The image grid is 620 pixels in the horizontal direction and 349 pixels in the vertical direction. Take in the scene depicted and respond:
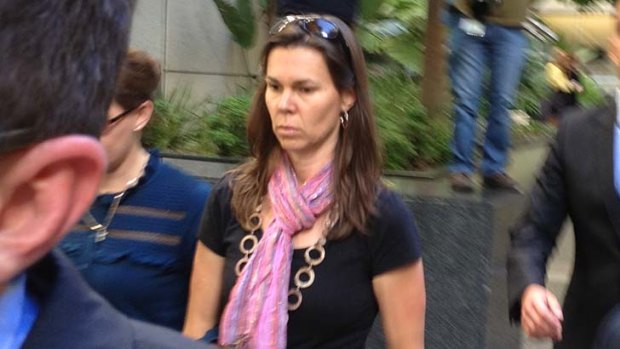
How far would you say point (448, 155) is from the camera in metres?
6.56

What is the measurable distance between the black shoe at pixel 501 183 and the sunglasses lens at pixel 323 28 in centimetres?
307

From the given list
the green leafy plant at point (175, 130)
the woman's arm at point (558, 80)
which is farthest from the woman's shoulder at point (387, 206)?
the woman's arm at point (558, 80)

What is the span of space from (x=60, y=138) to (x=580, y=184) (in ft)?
6.61

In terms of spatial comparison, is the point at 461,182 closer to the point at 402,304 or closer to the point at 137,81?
the point at 137,81

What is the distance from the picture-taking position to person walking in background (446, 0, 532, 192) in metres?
5.96

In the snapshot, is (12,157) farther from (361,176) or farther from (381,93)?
(381,93)

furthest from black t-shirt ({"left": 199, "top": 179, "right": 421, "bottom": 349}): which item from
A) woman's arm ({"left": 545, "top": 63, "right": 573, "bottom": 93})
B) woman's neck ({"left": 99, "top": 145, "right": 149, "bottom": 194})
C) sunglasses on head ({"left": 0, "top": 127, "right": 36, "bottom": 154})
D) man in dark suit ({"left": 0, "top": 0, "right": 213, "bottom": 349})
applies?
woman's arm ({"left": 545, "top": 63, "right": 573, "bottom": 93})

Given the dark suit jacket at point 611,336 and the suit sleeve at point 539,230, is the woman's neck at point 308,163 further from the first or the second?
the dark suit jacket at point 611,336

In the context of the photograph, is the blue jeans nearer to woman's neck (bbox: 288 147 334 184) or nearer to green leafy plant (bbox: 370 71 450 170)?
green leafy plant (bbox: 370 71 450 170)

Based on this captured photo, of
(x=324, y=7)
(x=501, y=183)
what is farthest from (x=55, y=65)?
(x=501, y=183)

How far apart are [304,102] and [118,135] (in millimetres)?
605

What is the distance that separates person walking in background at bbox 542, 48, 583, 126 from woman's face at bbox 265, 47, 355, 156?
8.66 metres

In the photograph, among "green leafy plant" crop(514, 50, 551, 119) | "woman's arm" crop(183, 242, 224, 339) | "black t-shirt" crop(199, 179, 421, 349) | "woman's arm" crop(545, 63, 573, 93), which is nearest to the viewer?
"black t-shirt" crop(199, 179, 421, 349)

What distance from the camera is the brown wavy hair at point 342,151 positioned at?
2898mm
